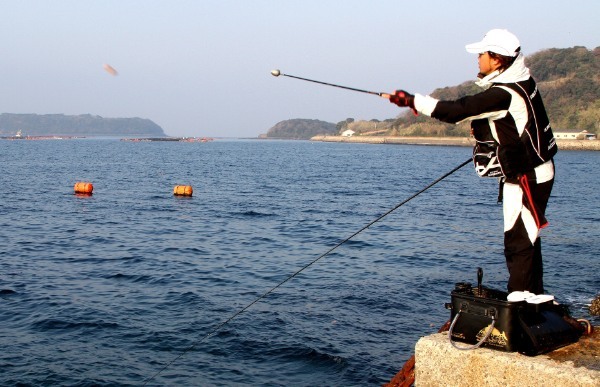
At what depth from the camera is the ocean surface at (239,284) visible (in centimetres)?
1347

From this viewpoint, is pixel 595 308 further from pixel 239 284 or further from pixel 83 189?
pixel 83 189

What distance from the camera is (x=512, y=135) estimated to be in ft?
19.0

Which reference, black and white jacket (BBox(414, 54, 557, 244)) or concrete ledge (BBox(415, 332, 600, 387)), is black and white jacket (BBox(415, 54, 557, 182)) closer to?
black and white jacket (BBox(414, 54, 557, 244))

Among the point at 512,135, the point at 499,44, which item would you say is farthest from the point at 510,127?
the point at 499,44

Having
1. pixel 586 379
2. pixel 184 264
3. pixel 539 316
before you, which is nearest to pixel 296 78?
pixel 539 316

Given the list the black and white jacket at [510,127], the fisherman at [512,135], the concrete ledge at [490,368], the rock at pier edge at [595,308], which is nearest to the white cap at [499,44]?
the fisherman at [512,135]

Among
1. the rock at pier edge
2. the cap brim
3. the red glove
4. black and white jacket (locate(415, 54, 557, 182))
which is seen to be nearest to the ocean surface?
the rock at pier edge

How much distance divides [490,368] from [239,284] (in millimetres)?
15018

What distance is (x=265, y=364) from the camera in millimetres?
13500

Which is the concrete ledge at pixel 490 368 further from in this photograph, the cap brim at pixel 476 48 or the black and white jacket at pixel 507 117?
Result: the cap brim at pixel 476 48

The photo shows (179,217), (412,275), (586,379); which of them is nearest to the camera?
(586,379)

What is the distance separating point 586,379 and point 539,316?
83 cm

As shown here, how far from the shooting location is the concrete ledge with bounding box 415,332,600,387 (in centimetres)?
522

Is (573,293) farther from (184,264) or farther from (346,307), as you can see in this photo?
(184,264)
